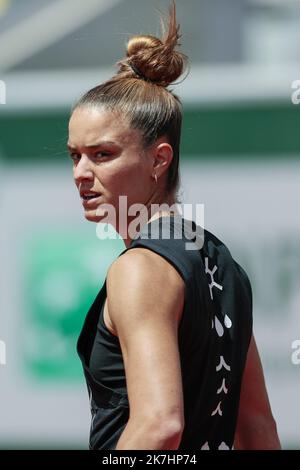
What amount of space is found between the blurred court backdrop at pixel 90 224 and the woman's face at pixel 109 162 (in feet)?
7.74

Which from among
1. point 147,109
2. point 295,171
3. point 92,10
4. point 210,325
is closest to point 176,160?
point 147,109

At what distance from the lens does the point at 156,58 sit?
74.4 inches

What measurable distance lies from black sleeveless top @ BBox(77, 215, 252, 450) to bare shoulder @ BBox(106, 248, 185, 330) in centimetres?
2

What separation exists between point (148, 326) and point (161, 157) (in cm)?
42

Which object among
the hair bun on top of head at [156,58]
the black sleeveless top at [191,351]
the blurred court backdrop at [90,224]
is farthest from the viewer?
the blurred court backdrop at [90,224]

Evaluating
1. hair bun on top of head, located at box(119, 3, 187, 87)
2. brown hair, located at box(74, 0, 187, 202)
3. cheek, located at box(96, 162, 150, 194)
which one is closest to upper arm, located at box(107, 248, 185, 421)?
cheek, located at box(96, 162, 150, 194)

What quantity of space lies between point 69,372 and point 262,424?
2407 millimetres

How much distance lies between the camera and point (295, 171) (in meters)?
4.26

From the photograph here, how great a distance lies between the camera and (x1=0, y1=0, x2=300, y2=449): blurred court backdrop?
4199 millimetres

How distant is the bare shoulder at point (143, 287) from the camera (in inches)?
59.1

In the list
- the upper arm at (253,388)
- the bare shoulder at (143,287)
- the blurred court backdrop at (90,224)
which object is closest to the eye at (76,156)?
the bare shoulder at (143,287)

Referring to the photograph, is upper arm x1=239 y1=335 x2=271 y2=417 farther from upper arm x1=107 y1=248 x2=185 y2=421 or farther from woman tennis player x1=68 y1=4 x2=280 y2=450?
upper arm x1=107 y1=248 x2=185 y2=421

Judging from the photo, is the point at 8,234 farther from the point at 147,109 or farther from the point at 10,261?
the point at 147,109

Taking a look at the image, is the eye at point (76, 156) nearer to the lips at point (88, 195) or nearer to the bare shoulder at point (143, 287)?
the lips at point (88, 195)
